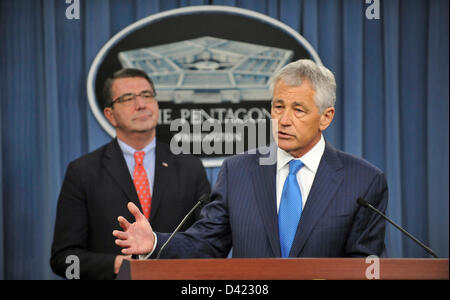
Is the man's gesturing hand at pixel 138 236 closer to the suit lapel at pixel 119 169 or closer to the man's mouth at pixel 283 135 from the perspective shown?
the man's mouth at pixel 283 135

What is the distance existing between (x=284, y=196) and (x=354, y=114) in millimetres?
1379

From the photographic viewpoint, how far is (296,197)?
210cm

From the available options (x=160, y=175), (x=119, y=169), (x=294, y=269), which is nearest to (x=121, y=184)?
(x=119, y=169)

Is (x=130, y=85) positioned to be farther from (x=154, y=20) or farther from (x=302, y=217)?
(x=302, y=217)

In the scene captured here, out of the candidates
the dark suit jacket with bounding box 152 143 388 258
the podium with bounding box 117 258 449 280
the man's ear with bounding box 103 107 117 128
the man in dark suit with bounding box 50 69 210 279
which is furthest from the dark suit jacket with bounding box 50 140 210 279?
the podium with bounding box 117 258 449 280

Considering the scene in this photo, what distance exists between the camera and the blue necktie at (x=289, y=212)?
2.06 meters

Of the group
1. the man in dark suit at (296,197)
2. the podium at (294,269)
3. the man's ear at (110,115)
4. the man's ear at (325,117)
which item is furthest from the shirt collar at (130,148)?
the podium at (294,269)

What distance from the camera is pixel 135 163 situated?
123 inches

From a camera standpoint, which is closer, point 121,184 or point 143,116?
point 121,184

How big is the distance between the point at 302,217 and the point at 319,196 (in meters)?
0.11

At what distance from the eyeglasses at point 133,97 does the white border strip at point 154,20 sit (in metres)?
0.14

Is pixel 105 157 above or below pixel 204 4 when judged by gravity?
below
